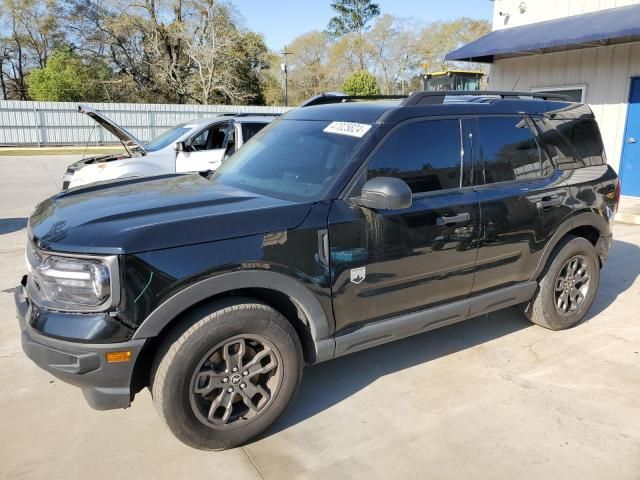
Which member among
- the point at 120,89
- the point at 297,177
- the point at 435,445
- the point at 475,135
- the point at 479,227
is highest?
the point at 120,89

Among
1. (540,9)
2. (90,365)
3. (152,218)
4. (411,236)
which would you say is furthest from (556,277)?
(540,9)

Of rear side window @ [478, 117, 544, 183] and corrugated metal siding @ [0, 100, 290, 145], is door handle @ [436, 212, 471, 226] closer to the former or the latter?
rear side window @ [478, 117, 544, 183]

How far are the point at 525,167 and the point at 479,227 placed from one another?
2.55 ft

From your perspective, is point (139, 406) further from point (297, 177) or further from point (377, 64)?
point (377, 64)

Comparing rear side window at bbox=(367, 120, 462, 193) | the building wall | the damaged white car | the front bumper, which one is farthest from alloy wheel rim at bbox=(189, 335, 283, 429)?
the building wall

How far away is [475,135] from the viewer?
3.68 meters

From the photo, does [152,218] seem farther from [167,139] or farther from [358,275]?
[167,139]

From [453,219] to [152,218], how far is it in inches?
75.3

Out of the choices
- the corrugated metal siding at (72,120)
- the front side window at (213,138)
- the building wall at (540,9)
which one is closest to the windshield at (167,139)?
the front side window at (213,138)

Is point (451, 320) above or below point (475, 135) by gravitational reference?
below

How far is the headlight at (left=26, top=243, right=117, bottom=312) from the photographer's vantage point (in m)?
2.44

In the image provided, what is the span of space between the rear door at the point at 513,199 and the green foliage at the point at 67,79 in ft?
131

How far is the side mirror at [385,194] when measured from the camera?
9.62 ft

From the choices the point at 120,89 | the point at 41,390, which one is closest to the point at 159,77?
the point at 120,89
